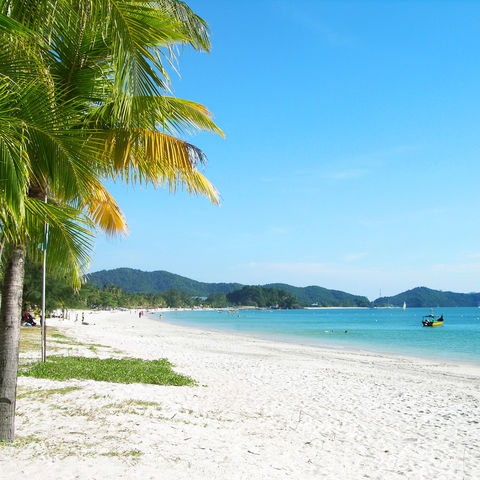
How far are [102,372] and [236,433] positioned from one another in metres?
4.79

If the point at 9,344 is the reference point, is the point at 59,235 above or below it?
above

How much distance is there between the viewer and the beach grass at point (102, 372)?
360 inches

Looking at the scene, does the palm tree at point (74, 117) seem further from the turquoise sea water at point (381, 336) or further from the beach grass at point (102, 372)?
the turquoise sea water at point (381, 336)

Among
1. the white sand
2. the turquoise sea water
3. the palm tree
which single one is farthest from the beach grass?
the turquoise sea water

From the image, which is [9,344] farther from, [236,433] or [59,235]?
[236,433]

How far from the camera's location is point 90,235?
475cm

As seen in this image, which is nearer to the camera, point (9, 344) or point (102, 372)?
point (9, 344)

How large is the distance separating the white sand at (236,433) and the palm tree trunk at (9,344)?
314 millimetres

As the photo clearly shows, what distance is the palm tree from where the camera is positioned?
3.62m

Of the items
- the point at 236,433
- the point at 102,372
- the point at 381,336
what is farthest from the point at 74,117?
the point at 381,336

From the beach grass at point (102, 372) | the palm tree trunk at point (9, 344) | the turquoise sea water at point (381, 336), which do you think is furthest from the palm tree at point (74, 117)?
the turquoise sea water at point (381, 336)

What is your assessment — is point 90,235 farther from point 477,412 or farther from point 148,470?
point 477,412

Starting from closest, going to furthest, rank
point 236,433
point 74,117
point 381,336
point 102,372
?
1. point 74,117
2. point 236,433
3. point 102,372
4. point 381,336

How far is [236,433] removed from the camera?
607 cm
